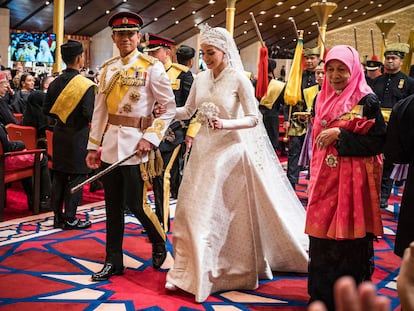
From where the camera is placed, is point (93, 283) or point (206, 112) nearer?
point (206, 112)

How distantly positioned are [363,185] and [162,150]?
2.40 metres

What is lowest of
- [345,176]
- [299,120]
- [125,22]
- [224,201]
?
[224,201]

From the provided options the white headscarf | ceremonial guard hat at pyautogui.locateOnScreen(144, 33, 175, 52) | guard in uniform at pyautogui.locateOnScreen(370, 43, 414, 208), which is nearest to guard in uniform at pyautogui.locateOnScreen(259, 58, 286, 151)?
guard in uniform at pyautogui.locateOnScreen(370, 43, 414, 208)

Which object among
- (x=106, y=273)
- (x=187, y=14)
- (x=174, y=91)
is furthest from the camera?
(x=187, y=14)

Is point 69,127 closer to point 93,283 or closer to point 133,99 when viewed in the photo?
point 133,99

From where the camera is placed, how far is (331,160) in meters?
2.74

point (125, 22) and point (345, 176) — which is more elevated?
point (125, 22)

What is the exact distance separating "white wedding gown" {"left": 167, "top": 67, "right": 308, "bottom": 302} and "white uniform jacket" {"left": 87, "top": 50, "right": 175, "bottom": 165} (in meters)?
0.23

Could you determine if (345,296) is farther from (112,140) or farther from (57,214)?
(57,214)

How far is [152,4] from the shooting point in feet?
55.7

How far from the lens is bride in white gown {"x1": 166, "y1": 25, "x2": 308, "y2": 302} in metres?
3.23

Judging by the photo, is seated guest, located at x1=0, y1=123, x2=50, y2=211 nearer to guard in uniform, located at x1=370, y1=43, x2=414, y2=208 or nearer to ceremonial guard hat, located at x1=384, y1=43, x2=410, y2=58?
guard in uniform, located at x1=370, y1=43, x2=414, y2=208

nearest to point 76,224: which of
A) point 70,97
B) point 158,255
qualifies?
point 70,97

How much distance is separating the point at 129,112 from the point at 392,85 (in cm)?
374
